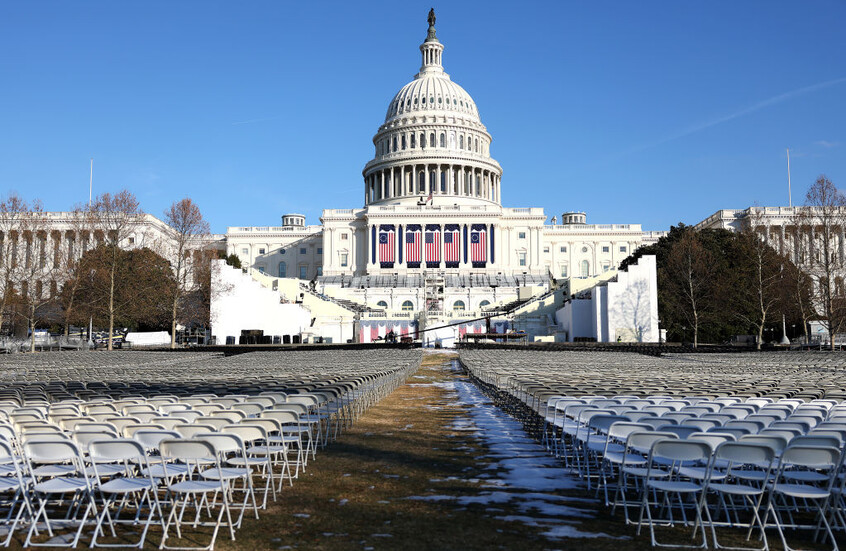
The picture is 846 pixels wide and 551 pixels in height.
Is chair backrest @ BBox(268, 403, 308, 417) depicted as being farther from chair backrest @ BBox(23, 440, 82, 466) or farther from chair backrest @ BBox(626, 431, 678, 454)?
chair backrest @ BBox(626, 431, 678, 454)

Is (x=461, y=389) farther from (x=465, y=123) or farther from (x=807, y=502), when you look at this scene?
(x=465, y=123)

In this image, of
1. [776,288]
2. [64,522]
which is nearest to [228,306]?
[776,288]

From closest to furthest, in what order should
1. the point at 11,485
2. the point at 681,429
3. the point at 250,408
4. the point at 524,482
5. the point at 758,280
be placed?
the point at 11,485, the point at 681,429, the point at 524,482, the point at 250,408, the point at 758,280

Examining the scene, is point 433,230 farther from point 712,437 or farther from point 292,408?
point 712,437

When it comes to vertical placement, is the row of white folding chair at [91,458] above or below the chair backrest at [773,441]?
below

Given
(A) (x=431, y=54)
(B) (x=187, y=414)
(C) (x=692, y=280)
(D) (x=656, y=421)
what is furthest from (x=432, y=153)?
(D) (x=656, y=421)

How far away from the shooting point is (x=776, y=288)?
59500 mm

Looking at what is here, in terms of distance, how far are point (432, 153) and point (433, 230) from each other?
19912 millimetres

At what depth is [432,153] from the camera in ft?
453

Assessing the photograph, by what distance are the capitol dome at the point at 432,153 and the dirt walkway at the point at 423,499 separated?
121 meters

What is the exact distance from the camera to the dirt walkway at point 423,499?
263 inches

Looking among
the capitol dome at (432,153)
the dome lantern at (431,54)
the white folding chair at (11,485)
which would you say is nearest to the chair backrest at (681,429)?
the white folding chair at (11,485)

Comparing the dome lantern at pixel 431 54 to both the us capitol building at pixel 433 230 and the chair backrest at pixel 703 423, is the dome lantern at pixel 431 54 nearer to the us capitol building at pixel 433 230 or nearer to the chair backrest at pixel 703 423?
the us capitol building at pixel 433 230

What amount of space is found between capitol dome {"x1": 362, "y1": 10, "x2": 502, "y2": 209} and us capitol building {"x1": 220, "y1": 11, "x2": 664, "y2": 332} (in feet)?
0.77
